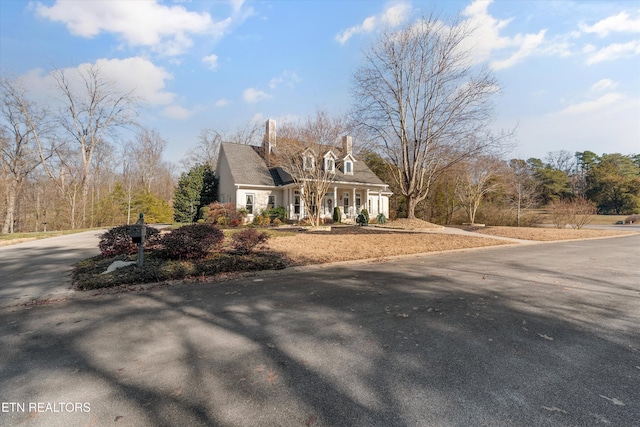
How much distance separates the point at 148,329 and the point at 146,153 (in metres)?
39.2

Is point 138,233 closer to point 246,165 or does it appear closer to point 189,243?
point 189,243

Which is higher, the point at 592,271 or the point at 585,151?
the point at 585,151

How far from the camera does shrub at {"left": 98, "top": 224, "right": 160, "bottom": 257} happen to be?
7690 mm

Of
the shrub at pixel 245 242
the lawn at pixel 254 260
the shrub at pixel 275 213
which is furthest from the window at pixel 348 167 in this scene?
the shrub at pixel 245 242

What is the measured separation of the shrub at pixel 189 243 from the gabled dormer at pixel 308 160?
1065cm

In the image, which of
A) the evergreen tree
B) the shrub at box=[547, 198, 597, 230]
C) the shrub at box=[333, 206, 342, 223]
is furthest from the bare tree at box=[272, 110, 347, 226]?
the shrub at box=[547, 198, 597, 230]

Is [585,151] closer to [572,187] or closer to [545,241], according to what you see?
[572,187]

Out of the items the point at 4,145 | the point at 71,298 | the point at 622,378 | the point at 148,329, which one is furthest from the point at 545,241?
the point at 4,145

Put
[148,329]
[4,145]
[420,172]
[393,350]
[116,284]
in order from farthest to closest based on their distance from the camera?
1. [4,145]
2. [420,172]
3. [116,284]
4. [148,329]
5. [393,350]

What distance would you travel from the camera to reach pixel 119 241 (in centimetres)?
791

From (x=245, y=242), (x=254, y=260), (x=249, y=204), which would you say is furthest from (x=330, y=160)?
(x=254, y=260)

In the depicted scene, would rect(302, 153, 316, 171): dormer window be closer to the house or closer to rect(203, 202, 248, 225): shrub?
the house

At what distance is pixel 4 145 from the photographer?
23609 millimetres

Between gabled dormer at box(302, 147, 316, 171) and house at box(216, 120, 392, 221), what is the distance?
8.22 feet
